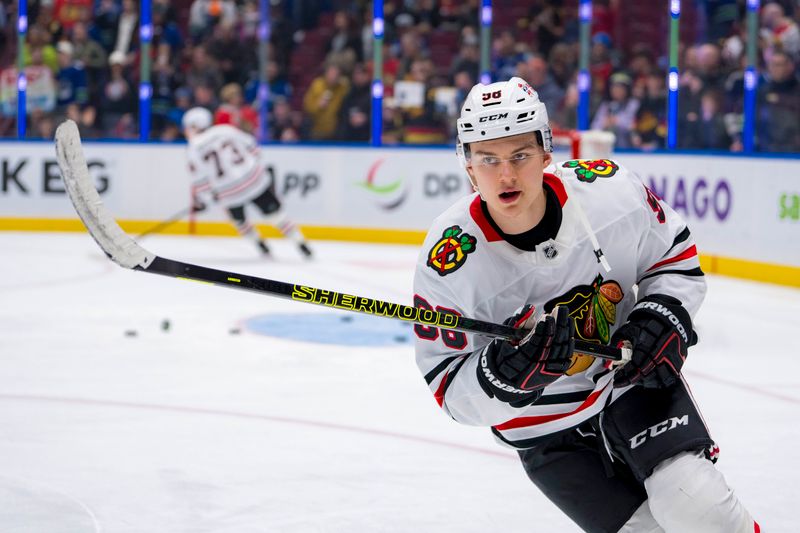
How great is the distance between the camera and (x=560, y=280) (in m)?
2.20

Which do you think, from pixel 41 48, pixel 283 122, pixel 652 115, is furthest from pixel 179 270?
pixel 41 48

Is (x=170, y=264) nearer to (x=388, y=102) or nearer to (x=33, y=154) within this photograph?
(x=388, y=102)

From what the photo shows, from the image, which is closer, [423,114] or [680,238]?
[680,238]

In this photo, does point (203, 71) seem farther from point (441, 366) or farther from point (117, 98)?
point (441, 366)

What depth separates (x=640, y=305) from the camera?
7.35 feet

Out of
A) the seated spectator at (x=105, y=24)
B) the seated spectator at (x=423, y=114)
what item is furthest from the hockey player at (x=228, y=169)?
the seated spectator at (x=105, y=24)

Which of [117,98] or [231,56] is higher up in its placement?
[231,56]

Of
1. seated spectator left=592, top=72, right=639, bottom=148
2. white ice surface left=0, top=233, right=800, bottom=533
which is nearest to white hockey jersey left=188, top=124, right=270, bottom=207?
white ice surface left=0, top=233, right=800, bottom=533

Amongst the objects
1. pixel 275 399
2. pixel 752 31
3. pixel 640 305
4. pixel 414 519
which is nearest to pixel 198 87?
pixel 752 31

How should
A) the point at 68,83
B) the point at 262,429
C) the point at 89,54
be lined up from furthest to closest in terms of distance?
the point at 89,54
the point at 68,83
the point at 262,429

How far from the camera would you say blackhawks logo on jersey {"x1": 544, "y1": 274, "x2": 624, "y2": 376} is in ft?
7.25

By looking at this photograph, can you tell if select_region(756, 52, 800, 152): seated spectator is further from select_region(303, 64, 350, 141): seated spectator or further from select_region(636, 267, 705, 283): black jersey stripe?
select_region(636, 267, 705, 283): black jersey stripe

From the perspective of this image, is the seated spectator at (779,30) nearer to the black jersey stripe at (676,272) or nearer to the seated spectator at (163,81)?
the seated spectator at (163,81)

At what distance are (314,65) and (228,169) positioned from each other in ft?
5.40
